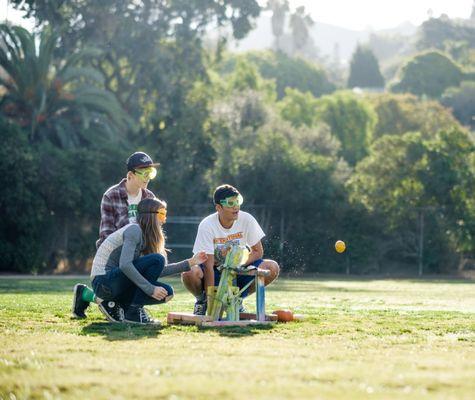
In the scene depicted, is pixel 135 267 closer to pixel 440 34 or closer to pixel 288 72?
pixel 288 72

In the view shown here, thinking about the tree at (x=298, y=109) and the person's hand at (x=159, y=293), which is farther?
the tree at (x=298, y=109)

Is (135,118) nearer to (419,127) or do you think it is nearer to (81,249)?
(81,249)

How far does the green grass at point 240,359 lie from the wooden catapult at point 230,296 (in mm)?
371

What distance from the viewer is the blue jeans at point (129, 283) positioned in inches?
416

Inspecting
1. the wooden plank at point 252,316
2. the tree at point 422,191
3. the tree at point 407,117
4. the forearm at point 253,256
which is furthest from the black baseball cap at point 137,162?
the tree at point 407,117

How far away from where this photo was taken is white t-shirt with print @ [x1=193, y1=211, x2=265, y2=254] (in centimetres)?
1130

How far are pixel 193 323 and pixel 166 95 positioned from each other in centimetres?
3440

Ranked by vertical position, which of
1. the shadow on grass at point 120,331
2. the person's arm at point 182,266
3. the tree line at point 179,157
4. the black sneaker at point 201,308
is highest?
the tree line at point 179,157

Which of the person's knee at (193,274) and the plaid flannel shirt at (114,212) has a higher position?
the plaid flannel shirt at (114,212)

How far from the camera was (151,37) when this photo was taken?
45.3 metres

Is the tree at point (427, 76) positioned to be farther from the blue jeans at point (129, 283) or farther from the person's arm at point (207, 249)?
the blue jeans at point (129, 283)

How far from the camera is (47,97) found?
36625 millimetres

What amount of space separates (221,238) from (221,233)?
0.07m

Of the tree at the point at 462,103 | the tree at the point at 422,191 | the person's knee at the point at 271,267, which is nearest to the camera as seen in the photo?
the person's knee at the point at 271,267
